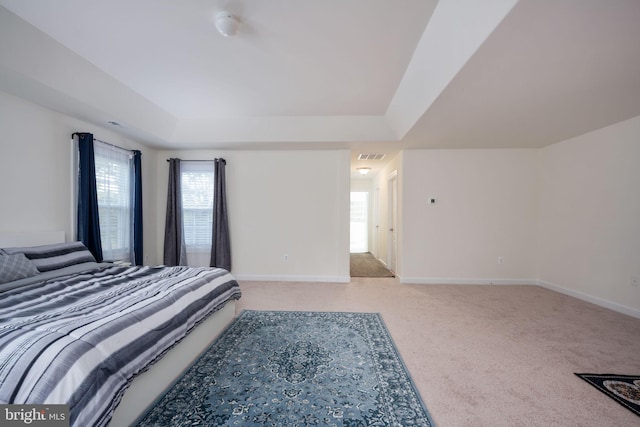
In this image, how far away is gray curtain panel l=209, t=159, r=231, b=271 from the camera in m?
4.50

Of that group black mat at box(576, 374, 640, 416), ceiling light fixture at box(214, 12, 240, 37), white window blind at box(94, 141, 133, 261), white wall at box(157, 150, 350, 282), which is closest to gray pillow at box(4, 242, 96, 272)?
white window blind at box(94, 141, 133, 261)

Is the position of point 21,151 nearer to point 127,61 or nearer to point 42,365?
point 127,61

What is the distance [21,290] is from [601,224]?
20.2ft

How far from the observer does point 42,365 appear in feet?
3.40

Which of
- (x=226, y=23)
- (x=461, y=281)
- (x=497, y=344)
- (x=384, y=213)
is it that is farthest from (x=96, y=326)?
(x=384, y=213)

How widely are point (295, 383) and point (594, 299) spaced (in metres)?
4.21

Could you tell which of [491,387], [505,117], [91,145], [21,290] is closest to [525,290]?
[505,117]

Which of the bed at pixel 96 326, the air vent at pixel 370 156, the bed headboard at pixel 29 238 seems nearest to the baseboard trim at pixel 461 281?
the air vent at pixel 370 156

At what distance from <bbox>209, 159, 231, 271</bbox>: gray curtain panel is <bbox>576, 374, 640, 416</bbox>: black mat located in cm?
450

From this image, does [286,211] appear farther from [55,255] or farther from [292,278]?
[55,255]

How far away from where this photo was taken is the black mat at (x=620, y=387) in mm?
1639

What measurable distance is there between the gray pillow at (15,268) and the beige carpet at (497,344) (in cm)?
196

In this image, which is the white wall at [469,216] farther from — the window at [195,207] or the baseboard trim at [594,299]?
the window at [195,207]

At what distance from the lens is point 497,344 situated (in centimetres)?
237
